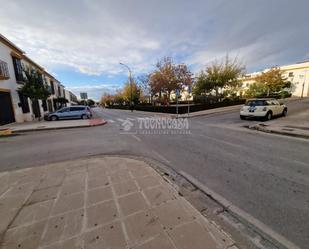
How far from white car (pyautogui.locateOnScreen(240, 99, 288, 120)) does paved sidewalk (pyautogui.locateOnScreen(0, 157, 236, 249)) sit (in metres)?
11.5

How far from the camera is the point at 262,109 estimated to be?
470 inches

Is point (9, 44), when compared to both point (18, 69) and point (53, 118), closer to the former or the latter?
point (18, 69)

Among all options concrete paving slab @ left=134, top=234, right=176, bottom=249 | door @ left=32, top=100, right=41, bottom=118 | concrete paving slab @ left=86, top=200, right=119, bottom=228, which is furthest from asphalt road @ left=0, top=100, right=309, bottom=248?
door @ left=32, top=100, right=41, bottom=118

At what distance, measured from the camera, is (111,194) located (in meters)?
3.22

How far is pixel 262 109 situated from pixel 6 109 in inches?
873

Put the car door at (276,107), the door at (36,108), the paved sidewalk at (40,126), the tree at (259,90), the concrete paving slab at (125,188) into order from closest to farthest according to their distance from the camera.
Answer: the concrete paving slab at (125,188)
the paved sidewalk at (40,126)
the car door at (276,107)
the door at (36,108)
the tree at (259,90)

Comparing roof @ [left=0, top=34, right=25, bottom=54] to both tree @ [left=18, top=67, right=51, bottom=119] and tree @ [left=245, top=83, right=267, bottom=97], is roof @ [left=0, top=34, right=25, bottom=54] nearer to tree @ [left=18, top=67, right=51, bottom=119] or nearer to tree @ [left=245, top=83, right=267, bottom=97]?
tree @ [left=18, top=67, right=51, bottom=119]

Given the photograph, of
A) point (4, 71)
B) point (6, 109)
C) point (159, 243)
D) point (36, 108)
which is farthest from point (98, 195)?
point (36, 108)

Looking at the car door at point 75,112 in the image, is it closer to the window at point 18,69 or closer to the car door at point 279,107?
the window at point 18,69

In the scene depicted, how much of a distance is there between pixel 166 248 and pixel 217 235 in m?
0.74

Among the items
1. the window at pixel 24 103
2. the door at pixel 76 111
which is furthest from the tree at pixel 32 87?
the door at pixel 76 111

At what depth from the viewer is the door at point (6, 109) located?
46.2ft

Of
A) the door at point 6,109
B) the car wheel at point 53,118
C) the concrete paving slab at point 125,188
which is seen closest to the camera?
the concrete paving slab at point 125,188

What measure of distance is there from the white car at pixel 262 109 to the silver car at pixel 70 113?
17254mm
